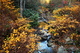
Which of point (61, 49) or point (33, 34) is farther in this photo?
point (61, 49)

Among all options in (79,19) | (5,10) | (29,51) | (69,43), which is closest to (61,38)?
(69,43)

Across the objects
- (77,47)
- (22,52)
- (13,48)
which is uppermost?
(13,48)

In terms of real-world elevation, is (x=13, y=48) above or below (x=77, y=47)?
above

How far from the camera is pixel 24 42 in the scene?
12.9 ft

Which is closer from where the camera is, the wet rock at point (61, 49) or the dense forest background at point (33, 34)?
the dense forest background at point (33, 34)

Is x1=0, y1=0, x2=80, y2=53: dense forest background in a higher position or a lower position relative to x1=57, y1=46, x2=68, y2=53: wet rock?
higher

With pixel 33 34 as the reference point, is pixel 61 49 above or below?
below

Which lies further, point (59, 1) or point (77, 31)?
point (59, 1)

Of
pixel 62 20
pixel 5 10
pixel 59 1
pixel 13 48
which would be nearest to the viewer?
pixel 13 48

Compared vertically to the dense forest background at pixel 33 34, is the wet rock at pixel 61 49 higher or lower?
lower

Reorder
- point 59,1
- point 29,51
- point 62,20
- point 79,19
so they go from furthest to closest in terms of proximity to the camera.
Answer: point 59,1
point 79,19
point 62,20
point 29,51

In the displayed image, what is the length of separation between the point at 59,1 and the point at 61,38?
46.7ft

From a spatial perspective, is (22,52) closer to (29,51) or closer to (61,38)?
(29,51)

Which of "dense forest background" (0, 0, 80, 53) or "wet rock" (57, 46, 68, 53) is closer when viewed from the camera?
"dense forest background" (0, 0, 80, 53)
